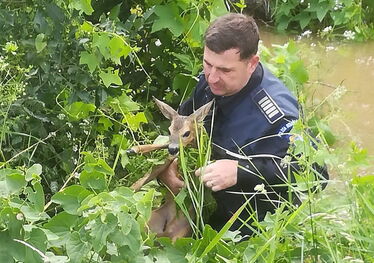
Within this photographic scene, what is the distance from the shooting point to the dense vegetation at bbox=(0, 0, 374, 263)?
2.53 m

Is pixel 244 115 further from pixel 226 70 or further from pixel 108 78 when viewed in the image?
pixel 108 78

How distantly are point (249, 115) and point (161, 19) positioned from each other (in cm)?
71

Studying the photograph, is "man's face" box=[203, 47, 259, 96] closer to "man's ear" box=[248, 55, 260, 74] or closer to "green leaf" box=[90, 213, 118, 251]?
"man's ear" box=[248, 55, 260, 74]

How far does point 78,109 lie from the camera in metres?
3.62

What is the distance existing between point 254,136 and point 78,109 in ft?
2.51

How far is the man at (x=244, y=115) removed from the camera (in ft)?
11.0

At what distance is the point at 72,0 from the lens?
3.46 meters

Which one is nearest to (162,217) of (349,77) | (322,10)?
(349,77)

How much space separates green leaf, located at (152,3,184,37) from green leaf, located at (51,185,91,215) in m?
1.46

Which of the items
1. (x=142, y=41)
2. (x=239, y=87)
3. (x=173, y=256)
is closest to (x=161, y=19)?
(x=142, y=41)

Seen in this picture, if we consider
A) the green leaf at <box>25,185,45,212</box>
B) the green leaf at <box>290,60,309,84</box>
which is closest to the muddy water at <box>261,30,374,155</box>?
the green leaf at <box>290,60,309,84</box>

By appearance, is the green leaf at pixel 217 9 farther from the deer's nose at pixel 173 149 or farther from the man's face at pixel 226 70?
the deer's nose at pixel 173 149

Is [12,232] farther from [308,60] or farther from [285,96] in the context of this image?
[308,60]

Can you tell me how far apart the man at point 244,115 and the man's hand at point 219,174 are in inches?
2.4
